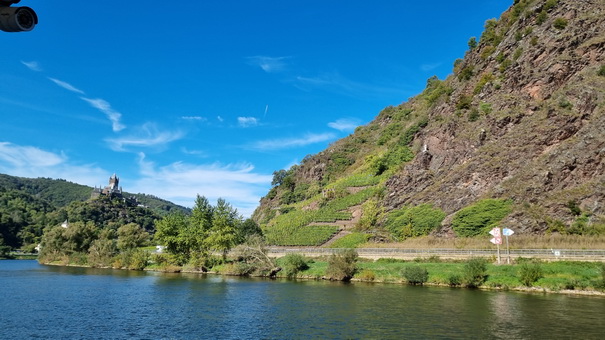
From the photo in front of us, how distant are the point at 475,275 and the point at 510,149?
1228 inches

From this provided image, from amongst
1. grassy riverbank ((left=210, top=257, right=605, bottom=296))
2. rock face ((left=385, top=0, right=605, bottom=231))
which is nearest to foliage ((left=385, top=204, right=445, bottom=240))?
rock face ((left=385, top=0, right=605, bottom=231))

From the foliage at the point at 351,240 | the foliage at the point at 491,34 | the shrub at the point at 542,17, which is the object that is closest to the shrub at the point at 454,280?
the foliage at the point at 351,240

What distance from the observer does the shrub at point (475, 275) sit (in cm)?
4459

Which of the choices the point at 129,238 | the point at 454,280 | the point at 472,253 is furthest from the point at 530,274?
the point at 129,238

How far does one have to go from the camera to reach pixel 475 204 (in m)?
62.7

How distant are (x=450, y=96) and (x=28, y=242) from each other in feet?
561

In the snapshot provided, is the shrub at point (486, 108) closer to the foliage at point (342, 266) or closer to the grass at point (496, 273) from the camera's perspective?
the grass at point (496, 273)

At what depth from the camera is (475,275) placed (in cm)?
4462

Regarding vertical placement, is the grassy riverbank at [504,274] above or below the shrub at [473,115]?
below

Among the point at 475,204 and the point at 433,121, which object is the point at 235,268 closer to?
the point at 475,204

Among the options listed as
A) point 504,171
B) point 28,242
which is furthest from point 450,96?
point 28,242

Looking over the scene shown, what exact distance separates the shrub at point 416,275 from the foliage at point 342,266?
774cm

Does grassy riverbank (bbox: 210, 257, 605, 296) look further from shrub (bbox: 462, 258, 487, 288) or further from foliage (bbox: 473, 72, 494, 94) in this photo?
foliage (bbox: 473, 72, 494, 94)

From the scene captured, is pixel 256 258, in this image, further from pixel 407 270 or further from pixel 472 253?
pixel 472 253
